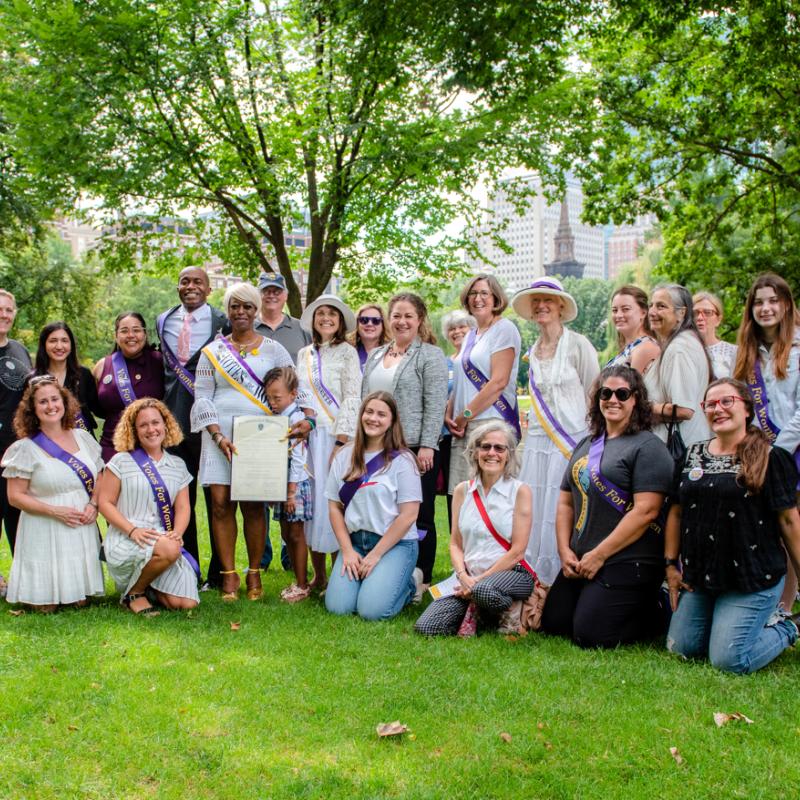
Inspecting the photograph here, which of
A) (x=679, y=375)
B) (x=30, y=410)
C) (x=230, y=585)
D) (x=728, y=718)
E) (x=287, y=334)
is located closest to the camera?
(x=728, y=718)

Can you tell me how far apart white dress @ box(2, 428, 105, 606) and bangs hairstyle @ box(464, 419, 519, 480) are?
2.65 m

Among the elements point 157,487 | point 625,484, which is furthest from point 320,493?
point 625,484

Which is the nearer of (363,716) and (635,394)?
(363,716)

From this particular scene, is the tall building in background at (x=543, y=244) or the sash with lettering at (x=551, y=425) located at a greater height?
the tall building in background at (x=543, y=244)

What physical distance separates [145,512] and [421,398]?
6.76ft

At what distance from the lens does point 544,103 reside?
13.0 m

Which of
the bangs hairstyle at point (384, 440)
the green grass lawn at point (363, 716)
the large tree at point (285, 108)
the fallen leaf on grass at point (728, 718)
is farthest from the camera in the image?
the large tree at point (285, 108)

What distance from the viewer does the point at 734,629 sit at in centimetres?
462

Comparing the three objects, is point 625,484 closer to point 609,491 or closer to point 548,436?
point 609,491

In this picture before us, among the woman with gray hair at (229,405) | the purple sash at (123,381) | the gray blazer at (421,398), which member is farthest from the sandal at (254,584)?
the purple sash at (123,381)

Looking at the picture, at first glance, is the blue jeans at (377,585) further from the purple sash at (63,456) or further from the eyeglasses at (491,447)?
the purple sash at (63,456)

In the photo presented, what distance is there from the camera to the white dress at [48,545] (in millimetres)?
5750

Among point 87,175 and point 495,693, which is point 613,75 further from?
point 495,693

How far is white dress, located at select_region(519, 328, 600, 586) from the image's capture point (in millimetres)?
5898
